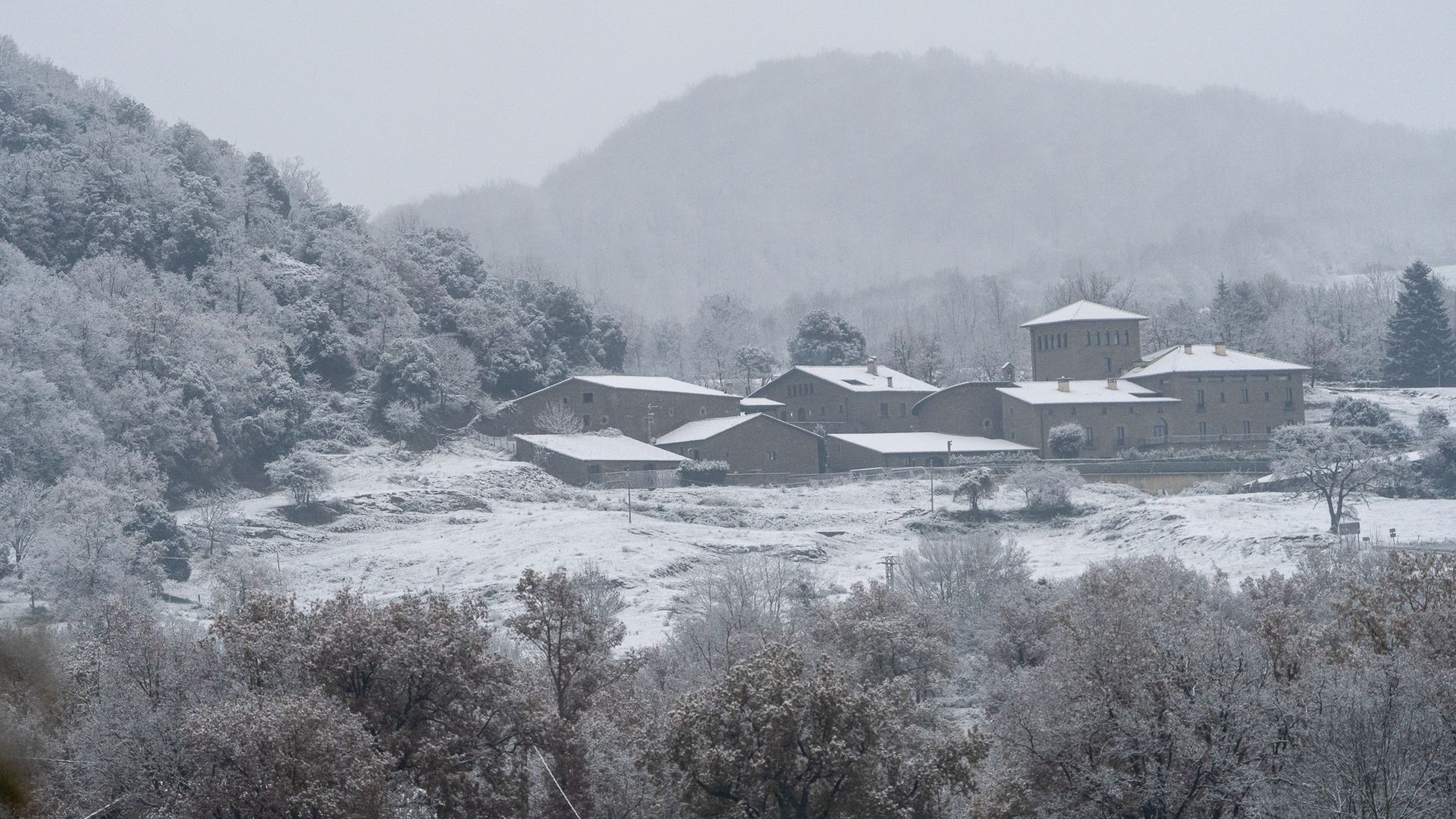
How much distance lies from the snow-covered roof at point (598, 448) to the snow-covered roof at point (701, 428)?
1.44 metres

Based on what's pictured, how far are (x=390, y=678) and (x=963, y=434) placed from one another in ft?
193

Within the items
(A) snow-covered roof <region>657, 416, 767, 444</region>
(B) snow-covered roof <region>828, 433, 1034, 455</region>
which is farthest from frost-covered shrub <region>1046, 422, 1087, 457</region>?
(A) snow-covered roof <region>657, 416, 767, 444</region>

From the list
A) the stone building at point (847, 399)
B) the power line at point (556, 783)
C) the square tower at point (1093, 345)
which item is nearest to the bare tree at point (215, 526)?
the power line at point (556, 783)

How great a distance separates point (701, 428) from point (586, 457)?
9.14 meters

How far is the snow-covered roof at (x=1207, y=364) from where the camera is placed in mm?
79375

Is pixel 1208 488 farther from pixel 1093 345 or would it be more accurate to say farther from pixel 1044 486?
pixel 1093 345

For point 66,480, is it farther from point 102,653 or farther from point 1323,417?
point 1323,417

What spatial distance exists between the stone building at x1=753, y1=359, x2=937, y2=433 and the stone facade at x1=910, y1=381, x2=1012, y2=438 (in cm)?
228

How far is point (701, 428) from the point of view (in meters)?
76.7

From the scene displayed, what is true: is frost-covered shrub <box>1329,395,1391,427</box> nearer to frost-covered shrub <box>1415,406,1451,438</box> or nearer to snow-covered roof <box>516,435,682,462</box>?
frost-covered shrub <box>1415,406,1451,438</box>

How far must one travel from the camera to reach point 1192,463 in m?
71.6

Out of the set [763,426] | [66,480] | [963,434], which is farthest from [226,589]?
[963,434]

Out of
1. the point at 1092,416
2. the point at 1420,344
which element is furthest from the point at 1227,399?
the point at 1420,344

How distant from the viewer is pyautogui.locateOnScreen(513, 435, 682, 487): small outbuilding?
6906cm
